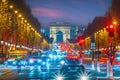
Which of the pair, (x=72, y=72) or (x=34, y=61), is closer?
(x=72, y=72)

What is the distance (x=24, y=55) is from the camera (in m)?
68.7

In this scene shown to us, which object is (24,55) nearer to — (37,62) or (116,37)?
(37,62)

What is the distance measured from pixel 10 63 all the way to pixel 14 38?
75.8 feet

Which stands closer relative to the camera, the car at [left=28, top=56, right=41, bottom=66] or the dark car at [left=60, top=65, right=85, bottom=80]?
the dark car at [left=60, top=65, right=85, bottom=80]

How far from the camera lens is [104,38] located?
12506 cm

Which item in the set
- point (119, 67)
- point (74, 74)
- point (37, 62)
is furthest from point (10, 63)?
point (74, 74)

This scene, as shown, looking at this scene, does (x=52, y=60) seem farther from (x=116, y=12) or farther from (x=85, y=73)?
(x=116, y=12)

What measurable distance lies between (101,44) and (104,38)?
443 cm

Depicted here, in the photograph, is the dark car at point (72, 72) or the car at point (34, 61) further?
the car at point (34, 61)

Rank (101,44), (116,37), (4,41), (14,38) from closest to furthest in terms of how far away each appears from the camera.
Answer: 1. (4,41)
2. (14,38)
3. (116,37)
4. (101,44)

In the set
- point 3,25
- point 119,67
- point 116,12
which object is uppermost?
point 116,12

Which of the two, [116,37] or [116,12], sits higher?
[116,12]

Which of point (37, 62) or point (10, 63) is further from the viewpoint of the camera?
point (10, 63)

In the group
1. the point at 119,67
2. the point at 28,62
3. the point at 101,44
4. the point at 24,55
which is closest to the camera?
the point at 119,67
